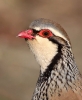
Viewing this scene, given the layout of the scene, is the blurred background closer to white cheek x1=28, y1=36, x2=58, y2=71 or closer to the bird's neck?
the bird's neck

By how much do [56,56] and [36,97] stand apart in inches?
24.0

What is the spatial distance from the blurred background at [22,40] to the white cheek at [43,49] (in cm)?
439

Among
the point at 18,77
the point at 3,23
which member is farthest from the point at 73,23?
the point at 18,77

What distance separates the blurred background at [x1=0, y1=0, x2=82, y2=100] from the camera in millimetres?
12750

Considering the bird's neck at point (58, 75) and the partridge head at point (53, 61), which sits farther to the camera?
the bird's neck at point (58, 75)

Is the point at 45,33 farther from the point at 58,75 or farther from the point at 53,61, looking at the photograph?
the point at 58,75

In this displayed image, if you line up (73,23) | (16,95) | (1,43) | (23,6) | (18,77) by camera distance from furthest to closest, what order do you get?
1. (23,6)
2. (73,23)
3. (1,43)
4. (18,77)
5. (16,95)

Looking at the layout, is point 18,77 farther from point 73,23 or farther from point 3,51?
point 73,23

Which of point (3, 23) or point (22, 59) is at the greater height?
point (3, 23)

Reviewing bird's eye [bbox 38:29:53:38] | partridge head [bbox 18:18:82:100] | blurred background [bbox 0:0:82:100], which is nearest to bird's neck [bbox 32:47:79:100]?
partridge head [bbox 18:18:82:100]

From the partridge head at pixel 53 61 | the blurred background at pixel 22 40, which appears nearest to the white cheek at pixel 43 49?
the partridge head at pixel 53 61

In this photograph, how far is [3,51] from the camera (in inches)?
626

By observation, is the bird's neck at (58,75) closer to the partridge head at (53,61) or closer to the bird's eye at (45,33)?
the partridge head at (53,61)

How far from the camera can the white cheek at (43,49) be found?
19.6 feet
